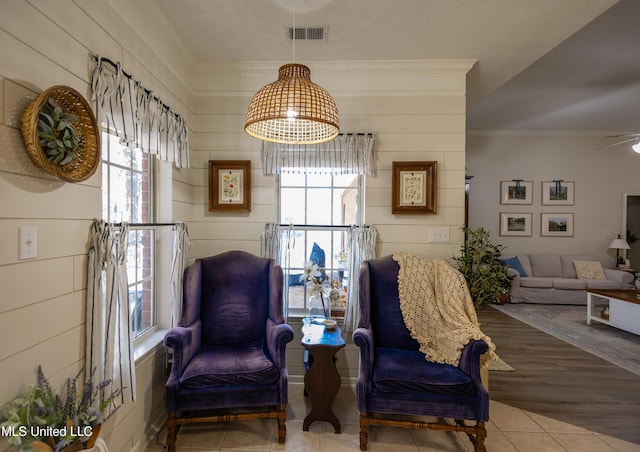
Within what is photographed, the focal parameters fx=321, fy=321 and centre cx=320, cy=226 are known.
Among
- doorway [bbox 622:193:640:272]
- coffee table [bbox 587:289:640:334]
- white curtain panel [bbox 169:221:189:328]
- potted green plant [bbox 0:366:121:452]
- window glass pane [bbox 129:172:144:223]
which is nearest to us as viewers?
potted green plant [bbox 0:366:121:452]

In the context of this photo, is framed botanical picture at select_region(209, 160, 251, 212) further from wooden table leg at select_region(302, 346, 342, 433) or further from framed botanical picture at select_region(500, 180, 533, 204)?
framed botanical picture at select_region(500, 180, 533, 204)

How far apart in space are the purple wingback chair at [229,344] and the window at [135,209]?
0.96ft

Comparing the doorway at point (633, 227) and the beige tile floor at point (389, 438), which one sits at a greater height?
the doorway at point (633, 227)

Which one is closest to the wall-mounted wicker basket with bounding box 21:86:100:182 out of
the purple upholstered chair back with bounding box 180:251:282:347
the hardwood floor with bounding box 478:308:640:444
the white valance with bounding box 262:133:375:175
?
A: the purple upholstered chair back with bounding box 180:251:282:347

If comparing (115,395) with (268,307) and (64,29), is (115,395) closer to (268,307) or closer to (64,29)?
(268,307)

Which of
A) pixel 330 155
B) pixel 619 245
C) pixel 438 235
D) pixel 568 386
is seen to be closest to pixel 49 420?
pixel 330 155

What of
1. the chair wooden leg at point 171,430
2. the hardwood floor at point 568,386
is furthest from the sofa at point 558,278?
the chair wooden leg at point 171,430

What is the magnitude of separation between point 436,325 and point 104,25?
2752 millimetres

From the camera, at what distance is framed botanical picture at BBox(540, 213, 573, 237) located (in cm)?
626

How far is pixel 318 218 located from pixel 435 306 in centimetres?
128

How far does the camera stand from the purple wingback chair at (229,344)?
1987 mm

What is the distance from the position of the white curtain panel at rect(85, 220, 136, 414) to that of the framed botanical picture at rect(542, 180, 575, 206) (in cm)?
712

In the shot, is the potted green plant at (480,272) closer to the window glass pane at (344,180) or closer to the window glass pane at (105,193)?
Answer: the window glass pane at (344,180)

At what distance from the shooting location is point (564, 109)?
4.90 m
